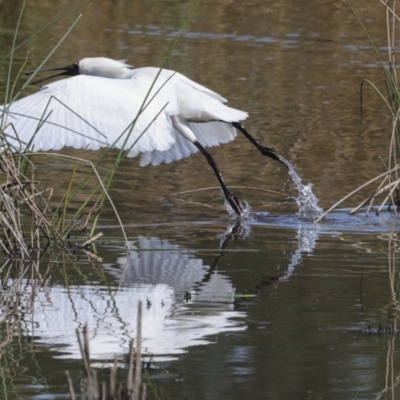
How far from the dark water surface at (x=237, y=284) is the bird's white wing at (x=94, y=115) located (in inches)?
20.5

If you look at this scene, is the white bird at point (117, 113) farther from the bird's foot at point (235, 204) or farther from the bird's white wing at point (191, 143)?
the bird's white wing at point (191, 143)

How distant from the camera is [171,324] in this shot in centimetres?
474

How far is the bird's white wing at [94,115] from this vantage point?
7309 mm

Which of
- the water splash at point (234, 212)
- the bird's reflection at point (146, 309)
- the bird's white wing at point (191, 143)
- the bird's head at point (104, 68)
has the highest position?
the bird's head at point (104, 68)

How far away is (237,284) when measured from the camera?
5.62m

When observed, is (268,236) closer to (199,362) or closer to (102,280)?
(102,280)

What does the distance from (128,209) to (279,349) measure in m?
3.67

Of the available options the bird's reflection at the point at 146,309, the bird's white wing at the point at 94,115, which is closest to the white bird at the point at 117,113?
the bird's white wing at the point at 94,115

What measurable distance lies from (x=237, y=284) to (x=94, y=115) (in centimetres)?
228

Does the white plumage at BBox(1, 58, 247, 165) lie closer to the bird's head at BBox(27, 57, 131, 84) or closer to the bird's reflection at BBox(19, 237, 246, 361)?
the bird's head at BBox(27, 57, 131, 84)

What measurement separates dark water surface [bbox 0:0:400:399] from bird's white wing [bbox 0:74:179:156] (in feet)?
1.71

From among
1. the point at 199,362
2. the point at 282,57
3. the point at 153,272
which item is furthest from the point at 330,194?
the point at 282,57

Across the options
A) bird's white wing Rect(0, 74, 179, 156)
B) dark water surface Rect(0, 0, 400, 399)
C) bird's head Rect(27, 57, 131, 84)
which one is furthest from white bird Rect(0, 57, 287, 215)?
dark water surface Rect(0, 0, 400, 399)

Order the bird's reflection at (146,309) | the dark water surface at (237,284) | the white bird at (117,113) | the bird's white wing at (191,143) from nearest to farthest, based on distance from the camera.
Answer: the dark water surface at (237,284), the bird's reflection at (146,309), the white bird at (117,113), the bird's white wing at (191,143)
